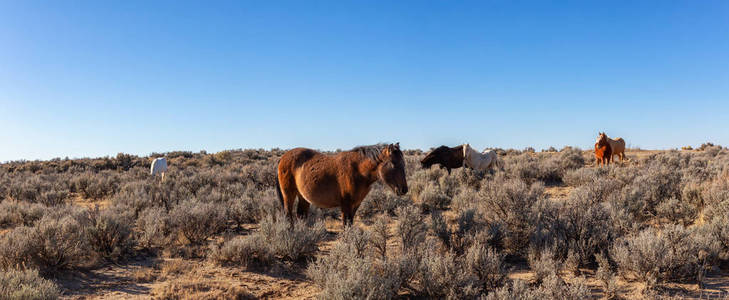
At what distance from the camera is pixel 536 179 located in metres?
13.3

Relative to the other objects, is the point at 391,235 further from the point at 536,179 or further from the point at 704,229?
the point at 536,179

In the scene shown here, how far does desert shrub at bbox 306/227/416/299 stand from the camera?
3.56 metres

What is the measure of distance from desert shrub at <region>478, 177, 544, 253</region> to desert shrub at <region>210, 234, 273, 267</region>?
3.87 meters

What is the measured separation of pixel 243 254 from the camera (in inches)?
217

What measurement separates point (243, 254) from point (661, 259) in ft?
18.3

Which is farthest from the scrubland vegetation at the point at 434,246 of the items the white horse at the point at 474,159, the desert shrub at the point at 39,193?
the white horse at the point at 474,159

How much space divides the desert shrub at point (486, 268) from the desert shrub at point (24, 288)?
4.61 m

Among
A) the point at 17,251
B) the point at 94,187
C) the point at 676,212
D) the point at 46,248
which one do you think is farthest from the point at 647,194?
the point at 94,187

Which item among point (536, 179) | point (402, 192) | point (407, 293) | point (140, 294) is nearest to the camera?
point (407, 293)

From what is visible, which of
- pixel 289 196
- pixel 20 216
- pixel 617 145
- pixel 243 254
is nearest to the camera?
pixel 243 254

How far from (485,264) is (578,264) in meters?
1.60

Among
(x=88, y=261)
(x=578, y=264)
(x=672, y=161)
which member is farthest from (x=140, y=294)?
(x=672, y=161)

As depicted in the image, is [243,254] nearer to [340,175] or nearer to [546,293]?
[340,175]

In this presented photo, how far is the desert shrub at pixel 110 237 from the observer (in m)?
5.95
